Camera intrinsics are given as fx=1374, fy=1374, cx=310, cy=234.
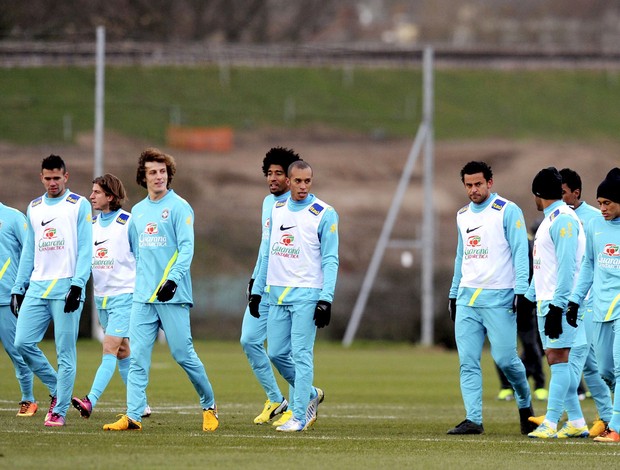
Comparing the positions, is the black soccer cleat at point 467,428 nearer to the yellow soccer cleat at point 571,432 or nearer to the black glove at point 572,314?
the yellow soccer cleat at point 571,432

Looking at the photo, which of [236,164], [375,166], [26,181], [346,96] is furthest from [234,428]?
[346,96]

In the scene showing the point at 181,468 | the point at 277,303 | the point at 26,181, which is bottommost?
the point at 181,468

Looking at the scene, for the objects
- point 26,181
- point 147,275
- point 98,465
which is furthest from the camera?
point 26,181

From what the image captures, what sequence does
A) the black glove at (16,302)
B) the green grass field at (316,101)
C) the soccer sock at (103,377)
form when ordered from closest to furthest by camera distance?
the soccer sock at (103,377), the black glove at (16,302), the green grass field at (316,101)

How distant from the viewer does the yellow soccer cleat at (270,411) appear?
13.7m

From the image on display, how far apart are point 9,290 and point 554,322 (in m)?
5.74

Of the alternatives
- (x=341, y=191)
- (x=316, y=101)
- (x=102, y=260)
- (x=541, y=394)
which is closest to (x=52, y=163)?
(x=102, y=260)

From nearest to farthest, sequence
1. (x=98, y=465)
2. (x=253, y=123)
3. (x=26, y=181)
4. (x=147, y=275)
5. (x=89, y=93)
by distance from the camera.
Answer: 1. (x=98, y=465)
2. (x=147, y=275)
3. (x=26, y=181)
4. (x=89, y=93)
5. (x=253, y=123)

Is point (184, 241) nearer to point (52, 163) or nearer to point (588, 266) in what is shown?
point (52, 163)

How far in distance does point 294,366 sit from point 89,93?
124ft

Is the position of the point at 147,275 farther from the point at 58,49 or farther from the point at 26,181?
the point at 26,181

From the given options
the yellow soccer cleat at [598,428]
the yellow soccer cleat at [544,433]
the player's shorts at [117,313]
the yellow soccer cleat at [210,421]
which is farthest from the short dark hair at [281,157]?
the yellow soccer cleat at [598,428]

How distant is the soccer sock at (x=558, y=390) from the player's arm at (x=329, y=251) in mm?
2193

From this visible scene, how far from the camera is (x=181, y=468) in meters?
9.77
